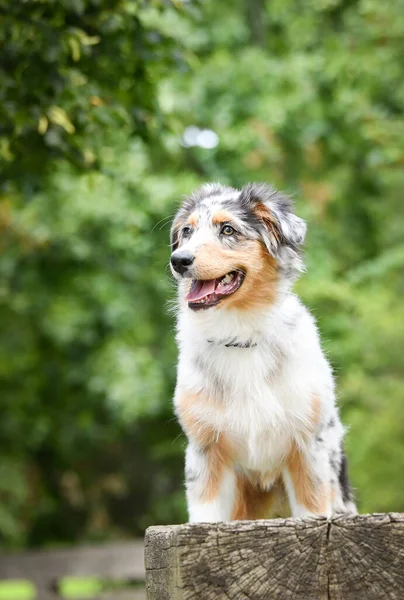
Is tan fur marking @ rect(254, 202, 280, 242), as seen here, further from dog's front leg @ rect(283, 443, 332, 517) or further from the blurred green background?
the blurred green background

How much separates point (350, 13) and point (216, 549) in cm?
1611

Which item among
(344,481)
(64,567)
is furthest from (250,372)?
(64,567)

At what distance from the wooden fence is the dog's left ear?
783 centimetres

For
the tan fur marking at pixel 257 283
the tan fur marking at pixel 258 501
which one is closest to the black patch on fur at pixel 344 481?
the tan fur marking at pixel 258 501

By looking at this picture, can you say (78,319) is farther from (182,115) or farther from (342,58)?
(342,58)

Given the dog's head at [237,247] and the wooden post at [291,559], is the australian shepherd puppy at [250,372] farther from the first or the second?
the wooden post at [291,559]

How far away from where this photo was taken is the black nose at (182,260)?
3875 mm

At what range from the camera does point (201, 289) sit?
3.99 m

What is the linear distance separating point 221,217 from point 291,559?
7.09 ft

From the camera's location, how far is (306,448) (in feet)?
13.3

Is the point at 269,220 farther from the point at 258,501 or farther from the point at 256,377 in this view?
the point at 258,501

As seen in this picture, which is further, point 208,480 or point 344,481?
point 344,481

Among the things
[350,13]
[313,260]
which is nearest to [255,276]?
[313,260]

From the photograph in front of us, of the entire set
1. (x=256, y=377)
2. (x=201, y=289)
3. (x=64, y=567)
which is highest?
(x=64, y=567)
